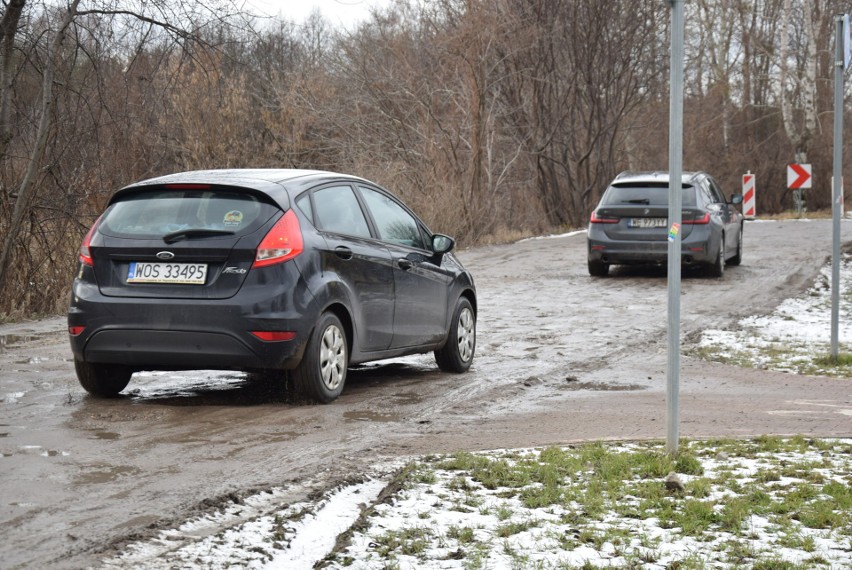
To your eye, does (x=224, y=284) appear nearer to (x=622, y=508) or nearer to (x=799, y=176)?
(x=622, y=508)

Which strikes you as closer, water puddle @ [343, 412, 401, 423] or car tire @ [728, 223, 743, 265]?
water puddle @ [343, 412, 401, 423]

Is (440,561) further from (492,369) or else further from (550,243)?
(550,243)

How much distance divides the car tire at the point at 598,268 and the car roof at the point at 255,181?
11.3 meters

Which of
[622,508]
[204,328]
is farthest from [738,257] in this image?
[622,508]

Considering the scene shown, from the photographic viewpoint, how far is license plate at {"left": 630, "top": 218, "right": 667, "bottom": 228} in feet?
62.2

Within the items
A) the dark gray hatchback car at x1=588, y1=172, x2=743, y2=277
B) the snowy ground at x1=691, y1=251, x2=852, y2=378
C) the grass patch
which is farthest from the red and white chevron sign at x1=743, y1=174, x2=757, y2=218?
the grass patch

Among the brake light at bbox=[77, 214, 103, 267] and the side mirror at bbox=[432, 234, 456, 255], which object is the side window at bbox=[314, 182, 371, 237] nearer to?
the side mirror at bbox=[432, 234, 456, 255]

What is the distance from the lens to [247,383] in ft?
29.8

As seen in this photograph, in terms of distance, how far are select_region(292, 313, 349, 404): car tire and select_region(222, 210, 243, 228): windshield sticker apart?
83cm

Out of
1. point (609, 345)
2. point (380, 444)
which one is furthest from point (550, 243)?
point (380, 444)

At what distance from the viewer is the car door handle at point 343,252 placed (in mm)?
8242

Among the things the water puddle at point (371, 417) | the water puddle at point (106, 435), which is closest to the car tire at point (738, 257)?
the water puddle at point (371, 417)

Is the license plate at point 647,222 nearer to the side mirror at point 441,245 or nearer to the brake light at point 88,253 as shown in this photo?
the side mirror at point 441,245

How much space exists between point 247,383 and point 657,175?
11.8 m
